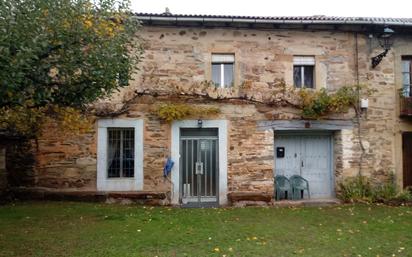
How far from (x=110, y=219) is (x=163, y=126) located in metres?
3.48

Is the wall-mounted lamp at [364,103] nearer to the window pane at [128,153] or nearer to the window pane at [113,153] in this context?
the window pane at [128,153]

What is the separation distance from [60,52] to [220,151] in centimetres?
590

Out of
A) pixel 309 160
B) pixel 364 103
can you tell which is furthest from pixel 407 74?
pixel 309 160

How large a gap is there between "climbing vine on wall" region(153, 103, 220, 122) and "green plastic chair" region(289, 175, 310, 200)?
10.4ft

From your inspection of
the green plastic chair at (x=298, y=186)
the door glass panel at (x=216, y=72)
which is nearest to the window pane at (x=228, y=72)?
the door glass panel at (x=216, y=72)

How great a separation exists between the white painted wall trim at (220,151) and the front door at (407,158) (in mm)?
5670

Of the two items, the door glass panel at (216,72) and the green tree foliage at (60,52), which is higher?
the door glass panel at (216,72)

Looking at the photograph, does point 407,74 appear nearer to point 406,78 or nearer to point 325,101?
point 406,78

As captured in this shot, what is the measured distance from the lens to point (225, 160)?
11.2m

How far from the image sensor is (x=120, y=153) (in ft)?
36.8

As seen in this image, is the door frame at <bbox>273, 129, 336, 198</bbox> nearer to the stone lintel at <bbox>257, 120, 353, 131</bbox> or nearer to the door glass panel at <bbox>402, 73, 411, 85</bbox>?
the stone lintel at <bbox>257, 120, 353, 131</bbox>

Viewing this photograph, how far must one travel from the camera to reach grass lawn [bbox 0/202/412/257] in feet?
19.8

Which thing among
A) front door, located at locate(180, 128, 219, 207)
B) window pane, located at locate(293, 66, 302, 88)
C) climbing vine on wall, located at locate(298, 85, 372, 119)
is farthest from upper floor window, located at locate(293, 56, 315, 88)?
front door, located at locate(180, 128, 219, 207)

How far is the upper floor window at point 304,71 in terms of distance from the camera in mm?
11664
